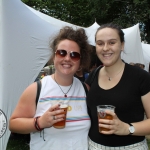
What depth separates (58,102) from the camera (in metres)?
1.81

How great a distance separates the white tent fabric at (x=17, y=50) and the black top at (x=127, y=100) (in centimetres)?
199

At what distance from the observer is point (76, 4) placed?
20.2 m

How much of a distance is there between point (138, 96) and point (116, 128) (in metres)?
0.37

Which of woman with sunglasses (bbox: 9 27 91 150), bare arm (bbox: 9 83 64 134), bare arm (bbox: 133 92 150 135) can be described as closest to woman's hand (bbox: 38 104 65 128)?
woman with sunglasses (bbox: 9 27 91 150)

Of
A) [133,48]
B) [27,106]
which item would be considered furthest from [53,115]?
[133,48]

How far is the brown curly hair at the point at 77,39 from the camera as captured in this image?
2100 mm

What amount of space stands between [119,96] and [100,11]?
16.4 m

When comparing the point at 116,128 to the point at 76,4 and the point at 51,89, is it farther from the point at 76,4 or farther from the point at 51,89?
the point at 76,4

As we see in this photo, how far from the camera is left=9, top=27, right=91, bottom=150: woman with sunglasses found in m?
1.88

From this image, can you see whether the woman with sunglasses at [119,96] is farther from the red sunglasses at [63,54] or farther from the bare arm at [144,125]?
the red sunglasses at [63,54]

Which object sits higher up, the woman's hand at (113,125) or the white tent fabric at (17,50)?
the white tent fabric at (17,50)

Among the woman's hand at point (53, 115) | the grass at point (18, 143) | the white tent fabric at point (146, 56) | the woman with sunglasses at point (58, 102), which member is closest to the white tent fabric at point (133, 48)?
the grass at point (18, 143)

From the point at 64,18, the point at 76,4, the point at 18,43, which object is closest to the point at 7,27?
the point at 18,43

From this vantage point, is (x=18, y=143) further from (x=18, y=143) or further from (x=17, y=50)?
(x=17, y=50)
